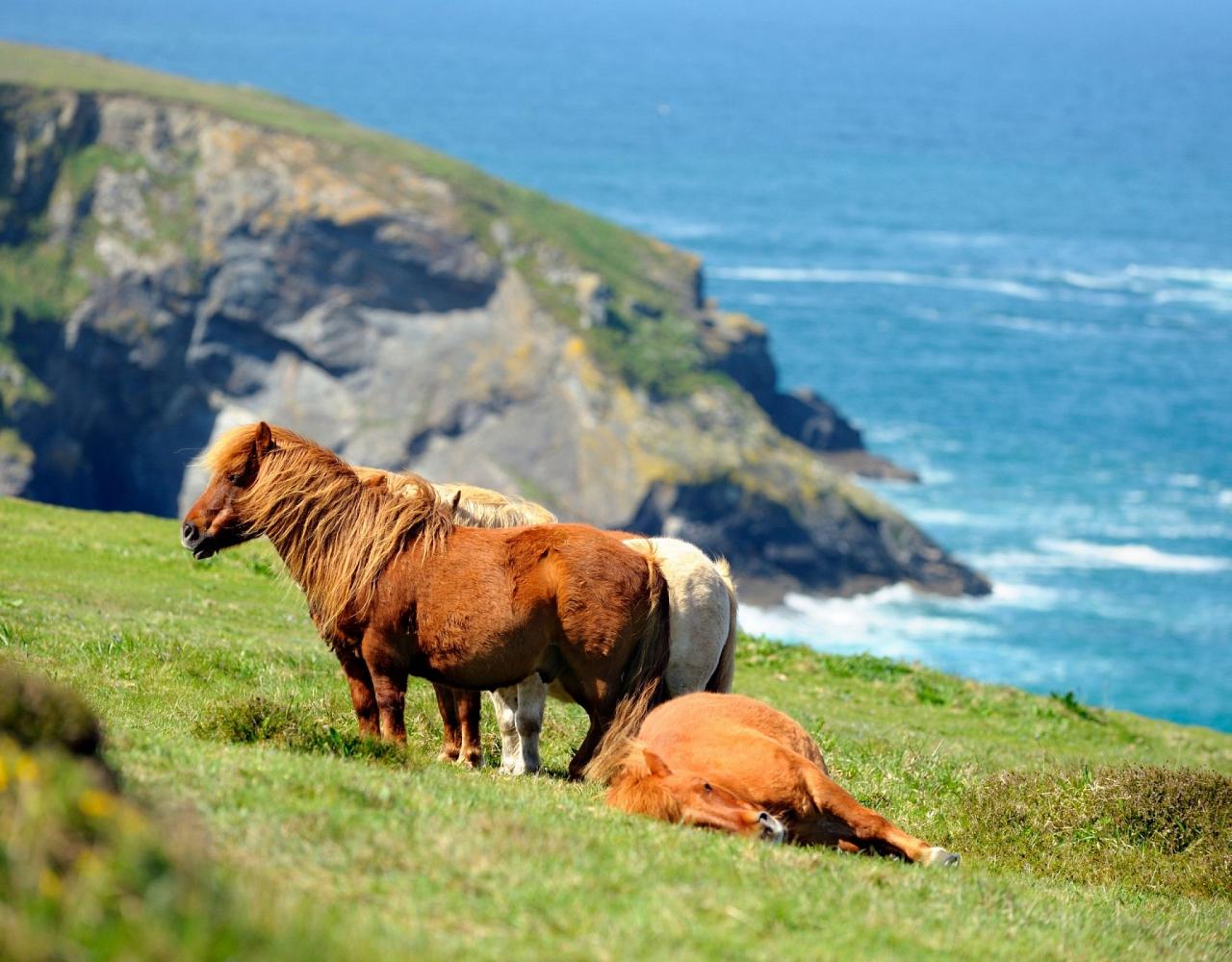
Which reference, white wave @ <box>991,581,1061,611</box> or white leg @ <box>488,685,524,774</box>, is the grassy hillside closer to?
white leg @ <box>488,685,524,774</box>

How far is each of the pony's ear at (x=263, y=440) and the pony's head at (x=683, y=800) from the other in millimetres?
4167

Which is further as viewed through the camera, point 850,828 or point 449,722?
point 449,722

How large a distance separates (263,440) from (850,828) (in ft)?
18.7

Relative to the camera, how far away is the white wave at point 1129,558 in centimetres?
9825

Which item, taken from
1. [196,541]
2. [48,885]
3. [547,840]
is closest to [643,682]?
[196,541]

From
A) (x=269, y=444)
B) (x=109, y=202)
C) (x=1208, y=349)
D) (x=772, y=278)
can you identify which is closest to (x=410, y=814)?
(x=269, y=444)

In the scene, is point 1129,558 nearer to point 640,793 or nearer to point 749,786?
point 749,786

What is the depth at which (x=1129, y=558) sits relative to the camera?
99.6 meters

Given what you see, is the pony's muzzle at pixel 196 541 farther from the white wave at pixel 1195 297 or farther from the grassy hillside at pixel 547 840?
the white wave at pixel 1195 297

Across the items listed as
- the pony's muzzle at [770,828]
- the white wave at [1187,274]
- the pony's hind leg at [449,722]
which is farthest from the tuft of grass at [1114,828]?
the white wave at [1187,274]

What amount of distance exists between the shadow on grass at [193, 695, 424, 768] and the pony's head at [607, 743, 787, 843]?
5.82 ft

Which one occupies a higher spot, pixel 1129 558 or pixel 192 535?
pixel 192 535

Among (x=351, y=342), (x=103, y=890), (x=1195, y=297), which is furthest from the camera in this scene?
(x=1195, y=297)

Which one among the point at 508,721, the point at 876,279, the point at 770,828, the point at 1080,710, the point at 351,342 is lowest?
the point at 351,342
